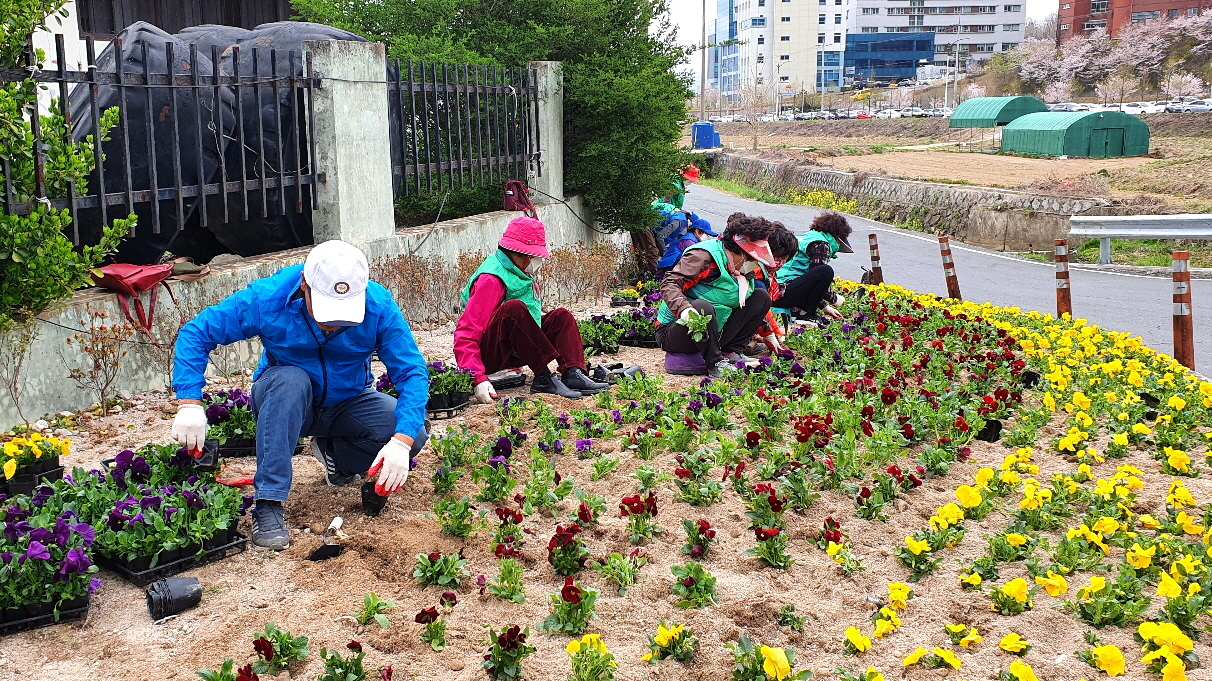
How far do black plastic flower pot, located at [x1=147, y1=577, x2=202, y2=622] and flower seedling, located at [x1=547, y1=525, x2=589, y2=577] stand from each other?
124cm

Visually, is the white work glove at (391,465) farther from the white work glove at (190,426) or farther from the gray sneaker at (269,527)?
the white work glove at (190,426)

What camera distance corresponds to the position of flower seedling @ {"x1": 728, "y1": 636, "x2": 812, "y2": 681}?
297 centimetres

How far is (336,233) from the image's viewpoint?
8.58m

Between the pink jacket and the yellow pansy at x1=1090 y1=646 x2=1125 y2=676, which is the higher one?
the pink jacket

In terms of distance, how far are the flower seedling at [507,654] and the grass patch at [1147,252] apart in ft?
52.9

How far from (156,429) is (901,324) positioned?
17.9 ft

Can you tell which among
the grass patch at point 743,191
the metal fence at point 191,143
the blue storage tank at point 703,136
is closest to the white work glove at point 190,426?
the metal fence at point 191,143

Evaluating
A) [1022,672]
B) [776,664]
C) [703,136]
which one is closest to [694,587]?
[776,664]

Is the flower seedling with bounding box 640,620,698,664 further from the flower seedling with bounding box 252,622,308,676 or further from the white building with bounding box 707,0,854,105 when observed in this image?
the white building with bounding box 707,0,854,105

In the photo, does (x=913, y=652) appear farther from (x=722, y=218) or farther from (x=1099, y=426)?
(x=722, y=218)

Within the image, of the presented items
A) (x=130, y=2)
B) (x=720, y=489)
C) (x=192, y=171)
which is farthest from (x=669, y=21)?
(x=720, y=489)

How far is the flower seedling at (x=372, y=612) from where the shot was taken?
11.3 ft

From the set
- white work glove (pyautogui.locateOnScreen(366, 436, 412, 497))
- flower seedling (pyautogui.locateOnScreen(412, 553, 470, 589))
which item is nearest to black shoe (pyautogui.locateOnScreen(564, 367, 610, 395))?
white work glove (pyautogui.locateOnScreen(366, 436, 412, 497))

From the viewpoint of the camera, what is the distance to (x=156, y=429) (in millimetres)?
5805
